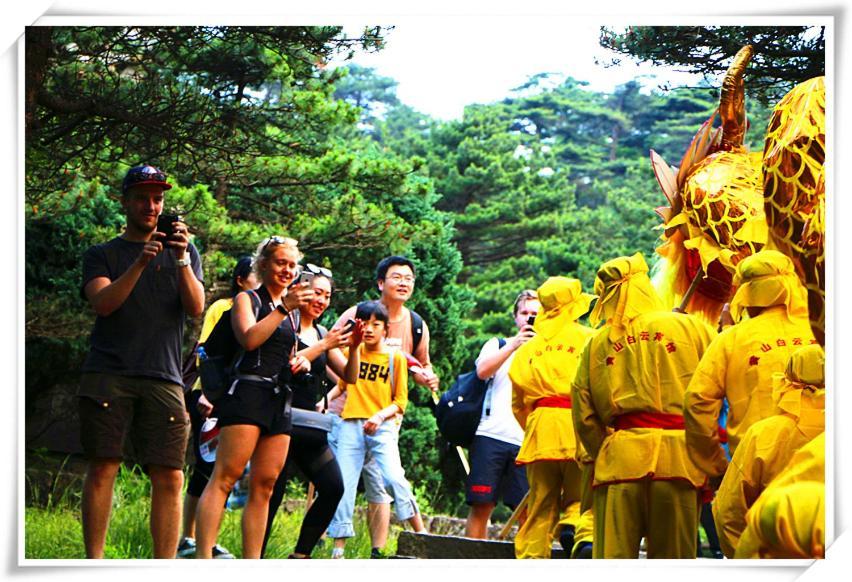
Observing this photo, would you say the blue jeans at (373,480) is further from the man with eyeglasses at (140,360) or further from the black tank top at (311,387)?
the man with eyeglasses at (140,360)

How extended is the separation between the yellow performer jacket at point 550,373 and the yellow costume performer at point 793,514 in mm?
2792

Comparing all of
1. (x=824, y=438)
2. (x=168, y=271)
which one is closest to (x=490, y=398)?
(x=168, y=271)

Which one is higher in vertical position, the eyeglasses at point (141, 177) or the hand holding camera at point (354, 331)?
the eyeglasses at point (141, 177)

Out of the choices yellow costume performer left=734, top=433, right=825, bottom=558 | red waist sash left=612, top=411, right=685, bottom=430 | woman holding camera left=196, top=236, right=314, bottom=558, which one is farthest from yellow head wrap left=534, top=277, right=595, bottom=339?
yellow costume performer left=734, top=433, right=825, bottom=558

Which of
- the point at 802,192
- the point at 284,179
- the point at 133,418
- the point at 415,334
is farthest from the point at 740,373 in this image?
the point at 284,179

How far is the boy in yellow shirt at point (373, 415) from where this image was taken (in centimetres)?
785

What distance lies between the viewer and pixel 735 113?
736 centimetres

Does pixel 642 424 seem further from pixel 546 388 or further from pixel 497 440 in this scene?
pixel 497 440

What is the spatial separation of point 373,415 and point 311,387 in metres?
0.97

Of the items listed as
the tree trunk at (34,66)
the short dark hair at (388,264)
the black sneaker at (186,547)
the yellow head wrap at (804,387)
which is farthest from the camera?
the short dark hair at (388,264)

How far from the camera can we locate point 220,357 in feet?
21.0

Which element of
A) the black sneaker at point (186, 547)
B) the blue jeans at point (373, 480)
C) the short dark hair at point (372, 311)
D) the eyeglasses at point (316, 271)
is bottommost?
the black sneaker at point (186, 547)

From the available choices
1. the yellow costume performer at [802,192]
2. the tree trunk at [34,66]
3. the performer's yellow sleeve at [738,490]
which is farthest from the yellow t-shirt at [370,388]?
the yellow costume performer at [802,192]
